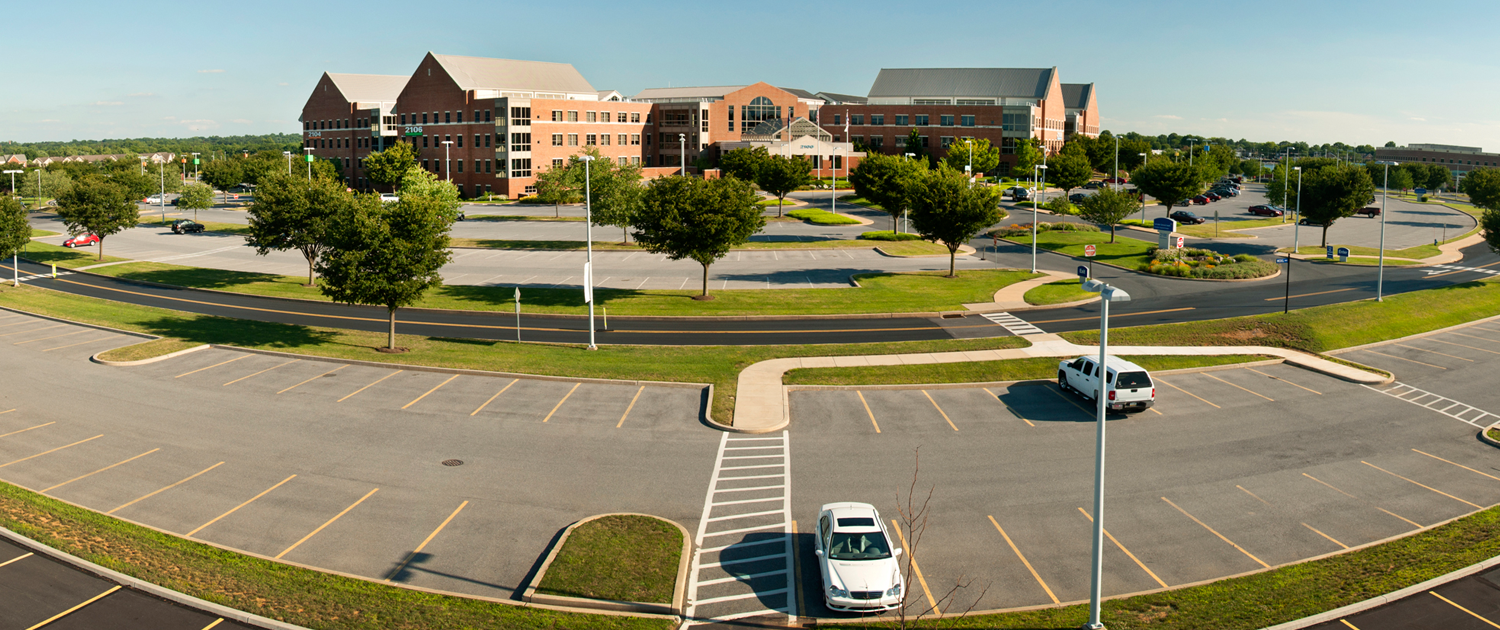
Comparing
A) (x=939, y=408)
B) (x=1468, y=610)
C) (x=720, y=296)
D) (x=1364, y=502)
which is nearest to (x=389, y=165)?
(x=720, y=296)

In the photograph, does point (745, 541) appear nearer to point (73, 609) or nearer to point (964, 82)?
point (73, 609)

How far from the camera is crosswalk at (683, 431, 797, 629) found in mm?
16609

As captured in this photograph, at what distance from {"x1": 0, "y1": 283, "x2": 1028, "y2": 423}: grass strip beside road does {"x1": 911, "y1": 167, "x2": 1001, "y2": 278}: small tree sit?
1658 cm

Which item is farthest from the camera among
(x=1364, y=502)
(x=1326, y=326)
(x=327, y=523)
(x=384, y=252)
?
(x=1326, y=326)

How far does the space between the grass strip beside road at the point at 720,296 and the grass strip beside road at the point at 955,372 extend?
11434 millimetres

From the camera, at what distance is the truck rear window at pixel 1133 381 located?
2834cm

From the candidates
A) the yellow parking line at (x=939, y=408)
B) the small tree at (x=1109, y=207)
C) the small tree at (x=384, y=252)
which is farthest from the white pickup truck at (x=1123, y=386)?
the small tree at (x=1109, y=207)

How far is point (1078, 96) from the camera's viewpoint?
17512 centimetres

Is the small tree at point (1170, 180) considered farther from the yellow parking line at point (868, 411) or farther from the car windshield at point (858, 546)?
the car windshield at point (858, 546)

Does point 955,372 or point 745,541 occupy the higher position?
point 955,372

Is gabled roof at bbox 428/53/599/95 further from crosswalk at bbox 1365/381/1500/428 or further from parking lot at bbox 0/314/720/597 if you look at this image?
crosswalk at bbox 1365/381/1500/428

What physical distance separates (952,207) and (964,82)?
106 meters

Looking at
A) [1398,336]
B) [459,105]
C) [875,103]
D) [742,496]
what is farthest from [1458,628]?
[875,103]

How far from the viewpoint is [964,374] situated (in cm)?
3353
